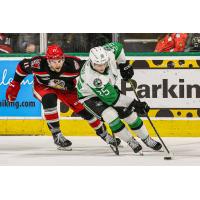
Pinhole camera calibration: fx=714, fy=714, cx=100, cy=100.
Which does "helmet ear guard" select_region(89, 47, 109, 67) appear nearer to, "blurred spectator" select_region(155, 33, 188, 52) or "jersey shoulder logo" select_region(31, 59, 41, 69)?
"jersey shoulder logo" select_region(31, 59, 41, 69)

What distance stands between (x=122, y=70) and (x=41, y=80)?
3.04ft

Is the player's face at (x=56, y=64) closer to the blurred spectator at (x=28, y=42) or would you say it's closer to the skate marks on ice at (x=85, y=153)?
the skate marks on ice at (x=85, y=153)

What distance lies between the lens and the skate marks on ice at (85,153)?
24.1 ft

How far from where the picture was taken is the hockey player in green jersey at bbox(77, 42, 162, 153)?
734 centimetres

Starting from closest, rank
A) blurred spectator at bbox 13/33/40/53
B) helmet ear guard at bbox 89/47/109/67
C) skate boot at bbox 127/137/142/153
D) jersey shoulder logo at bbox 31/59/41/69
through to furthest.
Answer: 1. helmet ear guard at bbox 89/47/109/67
2. skate boot at bbox 127/137/142/153
3. jersey shoulder logo at bbox 31/59/41/69
4. blurred spectator at bbox 13/33/40/53

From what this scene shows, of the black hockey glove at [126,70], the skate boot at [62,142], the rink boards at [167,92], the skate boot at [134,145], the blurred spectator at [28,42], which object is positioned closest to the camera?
the skate boot at [134,145]

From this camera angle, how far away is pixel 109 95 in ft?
24.3

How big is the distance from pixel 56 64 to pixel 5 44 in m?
1.61

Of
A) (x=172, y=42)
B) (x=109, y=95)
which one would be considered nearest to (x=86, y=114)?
(x=109, y=95)

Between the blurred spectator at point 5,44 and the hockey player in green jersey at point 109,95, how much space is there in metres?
1.84

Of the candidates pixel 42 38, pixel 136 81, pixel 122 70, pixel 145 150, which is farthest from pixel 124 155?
pixel 42 38

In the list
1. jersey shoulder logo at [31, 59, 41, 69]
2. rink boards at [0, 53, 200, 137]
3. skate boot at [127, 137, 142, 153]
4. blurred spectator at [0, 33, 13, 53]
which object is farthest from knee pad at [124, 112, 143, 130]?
blurred spectator at [0, 33, 13, 53]

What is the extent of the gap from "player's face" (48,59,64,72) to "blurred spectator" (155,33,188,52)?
1683 mm

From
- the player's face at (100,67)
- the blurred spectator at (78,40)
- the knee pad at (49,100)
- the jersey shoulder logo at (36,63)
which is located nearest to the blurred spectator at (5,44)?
the blurred spectator at (78,40)
